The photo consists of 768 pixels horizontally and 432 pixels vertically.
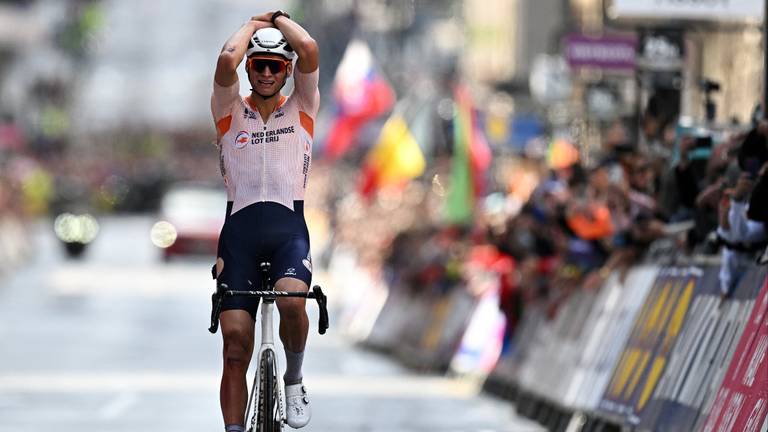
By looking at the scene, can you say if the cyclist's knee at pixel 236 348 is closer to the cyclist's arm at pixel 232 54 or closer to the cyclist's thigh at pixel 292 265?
the cyclist's thigh at pixel 292 265

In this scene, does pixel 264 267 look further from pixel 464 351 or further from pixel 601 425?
pixel 464 351

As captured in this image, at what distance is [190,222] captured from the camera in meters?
53.8

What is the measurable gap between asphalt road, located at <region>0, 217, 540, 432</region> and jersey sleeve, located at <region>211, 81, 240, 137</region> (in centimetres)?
569

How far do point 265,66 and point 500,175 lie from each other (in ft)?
122

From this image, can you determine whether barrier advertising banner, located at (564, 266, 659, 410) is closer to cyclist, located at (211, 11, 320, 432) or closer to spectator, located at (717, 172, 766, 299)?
spectator, located at (717, 172, 766, 299)

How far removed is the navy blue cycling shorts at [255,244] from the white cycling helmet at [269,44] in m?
0.72

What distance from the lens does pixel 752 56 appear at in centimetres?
2388

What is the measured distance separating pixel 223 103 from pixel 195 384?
10.3 metres

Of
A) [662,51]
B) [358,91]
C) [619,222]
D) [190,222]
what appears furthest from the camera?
[190,222]

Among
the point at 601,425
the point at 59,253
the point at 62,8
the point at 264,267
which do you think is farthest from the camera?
the point at 62,8

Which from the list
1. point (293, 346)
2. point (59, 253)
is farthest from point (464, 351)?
point (59, 253)

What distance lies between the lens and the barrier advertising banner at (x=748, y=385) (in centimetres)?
1041

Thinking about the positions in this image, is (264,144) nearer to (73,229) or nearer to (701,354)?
(701,354)

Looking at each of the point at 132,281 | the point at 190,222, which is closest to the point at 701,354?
the point at 132,281
